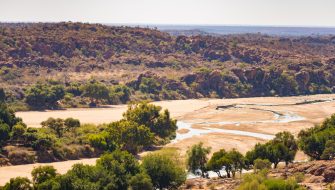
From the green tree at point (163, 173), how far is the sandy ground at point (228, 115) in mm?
17660

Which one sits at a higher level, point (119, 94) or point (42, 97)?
point (42, 97)

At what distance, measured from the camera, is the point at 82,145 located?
82312 mm

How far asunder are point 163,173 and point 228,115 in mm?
64642

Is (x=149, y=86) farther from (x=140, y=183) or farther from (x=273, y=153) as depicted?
(x=140, y=183)

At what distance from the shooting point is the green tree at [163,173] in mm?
58812

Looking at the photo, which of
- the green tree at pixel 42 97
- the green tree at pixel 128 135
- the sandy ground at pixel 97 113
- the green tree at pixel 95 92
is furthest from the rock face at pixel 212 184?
the green tree at pixel 95 92

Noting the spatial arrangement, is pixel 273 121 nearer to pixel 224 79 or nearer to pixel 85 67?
pixel 224 79

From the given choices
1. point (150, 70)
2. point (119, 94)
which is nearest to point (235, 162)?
point (119, 94)

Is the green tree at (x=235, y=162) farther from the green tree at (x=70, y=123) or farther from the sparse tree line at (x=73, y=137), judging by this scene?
the green tree at (x=70, y=123)

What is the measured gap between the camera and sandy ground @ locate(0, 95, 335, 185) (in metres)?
91.8

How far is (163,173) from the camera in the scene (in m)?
58.9

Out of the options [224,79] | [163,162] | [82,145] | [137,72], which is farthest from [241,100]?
[163,162]

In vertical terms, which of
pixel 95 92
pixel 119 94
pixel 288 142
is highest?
pixel 288 142

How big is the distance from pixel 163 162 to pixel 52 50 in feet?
439
